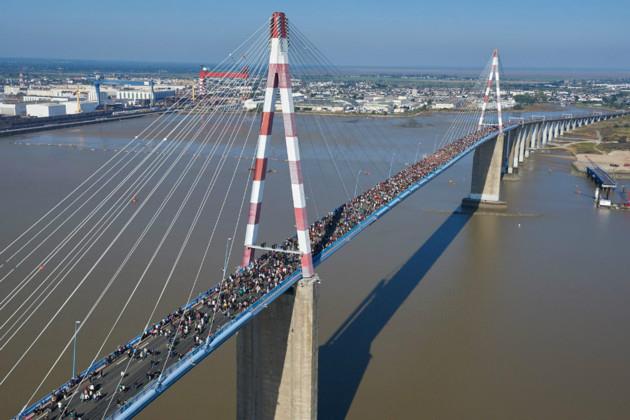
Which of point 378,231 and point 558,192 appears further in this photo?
point 558,192

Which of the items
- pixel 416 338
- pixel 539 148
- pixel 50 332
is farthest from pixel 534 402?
pixel 539 148

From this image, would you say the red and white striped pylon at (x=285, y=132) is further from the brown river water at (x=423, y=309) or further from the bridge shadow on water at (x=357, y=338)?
the brown river water at (x=423, y=309)

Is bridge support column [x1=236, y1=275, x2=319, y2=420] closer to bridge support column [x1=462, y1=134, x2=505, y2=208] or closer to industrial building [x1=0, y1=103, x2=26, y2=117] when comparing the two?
bridge support column [x1=462, y1=134, x2=505, y2=208]

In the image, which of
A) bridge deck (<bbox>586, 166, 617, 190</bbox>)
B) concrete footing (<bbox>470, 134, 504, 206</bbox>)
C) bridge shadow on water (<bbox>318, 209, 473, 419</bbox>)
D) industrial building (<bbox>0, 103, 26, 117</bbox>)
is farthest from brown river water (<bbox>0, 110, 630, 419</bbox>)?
industrial building (<bbox>0, 103, 26, 117</bbox>)

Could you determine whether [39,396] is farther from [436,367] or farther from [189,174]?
[189,174]

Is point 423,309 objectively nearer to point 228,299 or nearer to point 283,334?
point 283,334

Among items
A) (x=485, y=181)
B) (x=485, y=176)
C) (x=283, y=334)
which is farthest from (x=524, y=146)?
(x=283, y=334)

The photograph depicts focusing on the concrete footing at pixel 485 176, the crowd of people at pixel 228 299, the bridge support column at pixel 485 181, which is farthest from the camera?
the concrete footing at pixel 485 176

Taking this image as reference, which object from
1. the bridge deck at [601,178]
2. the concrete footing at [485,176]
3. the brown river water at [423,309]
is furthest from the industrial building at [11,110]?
the bridge deck at [601,178]
